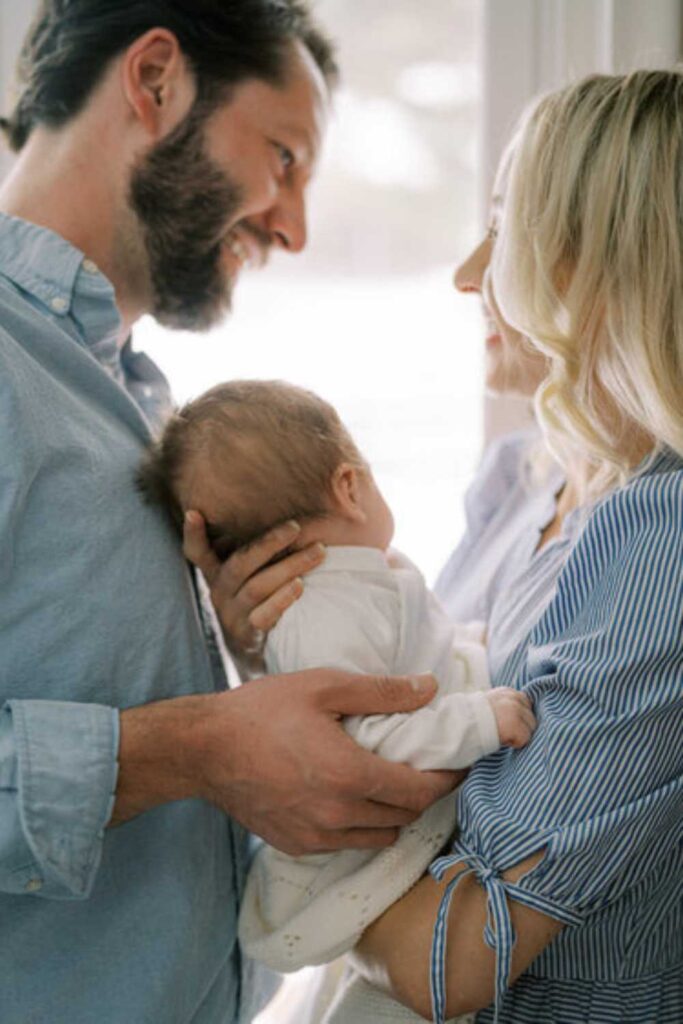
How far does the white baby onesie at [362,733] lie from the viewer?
120 cm

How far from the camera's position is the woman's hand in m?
1.27

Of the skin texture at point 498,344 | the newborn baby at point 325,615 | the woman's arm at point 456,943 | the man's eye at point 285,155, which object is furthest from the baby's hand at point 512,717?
the man's eye at point 285,155

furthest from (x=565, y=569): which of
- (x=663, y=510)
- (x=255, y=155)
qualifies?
(x=255, y=155)

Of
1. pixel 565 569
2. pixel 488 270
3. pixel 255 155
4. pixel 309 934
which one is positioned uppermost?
pixel 255 155

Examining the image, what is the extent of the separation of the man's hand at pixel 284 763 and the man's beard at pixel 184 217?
778 mm

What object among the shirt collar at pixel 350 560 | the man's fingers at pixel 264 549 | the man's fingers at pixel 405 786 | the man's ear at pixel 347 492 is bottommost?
the man's fingers at pixel 405 786

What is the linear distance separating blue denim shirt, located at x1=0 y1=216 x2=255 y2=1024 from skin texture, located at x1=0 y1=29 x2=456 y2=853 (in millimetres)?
71

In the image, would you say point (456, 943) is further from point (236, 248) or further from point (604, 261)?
point (236, 248)

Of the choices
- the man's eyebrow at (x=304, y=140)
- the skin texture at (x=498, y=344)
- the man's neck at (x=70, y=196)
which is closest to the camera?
the skin texture at (x=498, y=344)

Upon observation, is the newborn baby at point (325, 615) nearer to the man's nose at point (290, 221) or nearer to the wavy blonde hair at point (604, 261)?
the wavy blonde hair at point (604, 261)

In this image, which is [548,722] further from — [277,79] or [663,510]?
[277,79]

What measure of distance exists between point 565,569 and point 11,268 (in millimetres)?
778

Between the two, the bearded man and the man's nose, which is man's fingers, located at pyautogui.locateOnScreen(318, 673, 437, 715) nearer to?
the bearded man

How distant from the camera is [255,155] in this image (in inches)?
68.2
